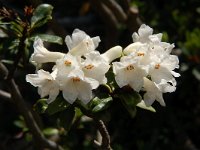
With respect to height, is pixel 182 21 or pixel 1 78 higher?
pixel 1 78

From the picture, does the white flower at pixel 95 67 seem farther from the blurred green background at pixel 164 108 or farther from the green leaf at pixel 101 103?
the blurred green background at pixel 164 108

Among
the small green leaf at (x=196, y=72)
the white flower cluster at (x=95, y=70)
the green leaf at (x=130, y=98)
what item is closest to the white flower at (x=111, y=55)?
the white flower cluster at (x=95, y=70)

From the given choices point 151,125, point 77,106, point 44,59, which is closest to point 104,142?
point 77,106

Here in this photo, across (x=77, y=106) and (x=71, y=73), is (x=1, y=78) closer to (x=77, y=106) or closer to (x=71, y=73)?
(x=77, y=106)

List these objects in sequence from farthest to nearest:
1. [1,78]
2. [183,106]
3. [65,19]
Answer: [65,19] < [183,106] < [1,78]

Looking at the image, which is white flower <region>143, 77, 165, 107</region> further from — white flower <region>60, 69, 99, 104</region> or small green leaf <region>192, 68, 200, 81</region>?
small green leaf <region>192, 68, 200, 81</region>

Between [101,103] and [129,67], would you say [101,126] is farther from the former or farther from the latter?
[129,67]

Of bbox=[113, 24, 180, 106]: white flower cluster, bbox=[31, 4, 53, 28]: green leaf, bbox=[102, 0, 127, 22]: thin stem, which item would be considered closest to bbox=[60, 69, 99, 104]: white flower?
bbox=[113, 24, 180, 106]: white flower cluster
